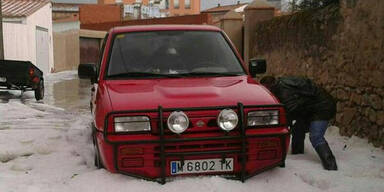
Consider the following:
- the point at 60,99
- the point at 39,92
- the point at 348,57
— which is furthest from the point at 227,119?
the point at 60,99

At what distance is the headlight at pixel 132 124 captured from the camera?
13.0ft

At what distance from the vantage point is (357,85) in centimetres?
677

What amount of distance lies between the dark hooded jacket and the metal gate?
21.8m

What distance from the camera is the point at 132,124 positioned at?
3.97 m

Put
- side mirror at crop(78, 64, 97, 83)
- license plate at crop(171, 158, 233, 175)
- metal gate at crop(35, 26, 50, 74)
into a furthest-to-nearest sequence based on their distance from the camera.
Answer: metal gate at crop(35, 26, 50, 74) → side mirror at crop(78, 64, 97, 83) → license plate at crop(171, 158, 233, 175)

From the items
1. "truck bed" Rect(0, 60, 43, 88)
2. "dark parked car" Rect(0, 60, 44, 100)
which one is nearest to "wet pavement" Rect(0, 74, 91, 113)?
"dark parked car" Rect(0, 60, 44, 100)

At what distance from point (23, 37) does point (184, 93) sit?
20357 mm

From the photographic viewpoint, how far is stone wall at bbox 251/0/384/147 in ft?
20.4

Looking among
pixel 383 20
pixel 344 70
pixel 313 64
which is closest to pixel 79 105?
pixel 313 64

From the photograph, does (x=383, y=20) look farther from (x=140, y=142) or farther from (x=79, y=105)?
(x=79, y=105)

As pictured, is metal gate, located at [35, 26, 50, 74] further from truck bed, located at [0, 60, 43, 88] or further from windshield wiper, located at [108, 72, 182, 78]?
windshield wiper, located at [108, 72, 182, 78]

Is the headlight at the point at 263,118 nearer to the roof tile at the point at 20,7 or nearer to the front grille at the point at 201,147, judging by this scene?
the front grille at the point at 201,147

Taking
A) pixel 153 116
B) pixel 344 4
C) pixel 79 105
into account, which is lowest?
pixel 79 105

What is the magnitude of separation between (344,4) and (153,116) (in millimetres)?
4601
